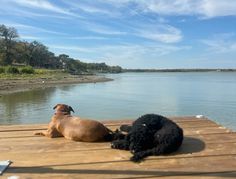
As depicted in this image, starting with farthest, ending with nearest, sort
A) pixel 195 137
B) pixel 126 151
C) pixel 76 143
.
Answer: pixel 195 137, pixel 76 143, pixel 126 151

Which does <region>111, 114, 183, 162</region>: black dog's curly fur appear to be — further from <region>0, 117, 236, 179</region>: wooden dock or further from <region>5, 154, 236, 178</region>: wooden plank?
<region>5, 154, 236, 178</region>: wooden plank

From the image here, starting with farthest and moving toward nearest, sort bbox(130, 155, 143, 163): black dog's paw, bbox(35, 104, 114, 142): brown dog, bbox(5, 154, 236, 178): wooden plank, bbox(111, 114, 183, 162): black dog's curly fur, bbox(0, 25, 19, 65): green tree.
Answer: bbox(0, 25, 19, 65): green tree, bbox(35, 104, 114, 142): brown dog, bbox(111, 114, 183, 162): black dog's curly fur, bbox(130, 155, 143, 163): black dog's paw, bbox(5, 154, 236, 178): wooden plank

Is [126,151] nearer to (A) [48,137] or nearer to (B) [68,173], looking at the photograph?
(B) [68,173]

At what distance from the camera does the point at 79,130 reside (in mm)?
5129

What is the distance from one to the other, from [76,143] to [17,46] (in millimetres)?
93550

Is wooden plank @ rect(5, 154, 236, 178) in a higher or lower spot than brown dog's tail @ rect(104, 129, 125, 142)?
lower

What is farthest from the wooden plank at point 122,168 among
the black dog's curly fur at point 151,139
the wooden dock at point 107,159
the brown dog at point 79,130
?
the brown dog at point 79,130

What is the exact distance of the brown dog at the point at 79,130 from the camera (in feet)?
16.7

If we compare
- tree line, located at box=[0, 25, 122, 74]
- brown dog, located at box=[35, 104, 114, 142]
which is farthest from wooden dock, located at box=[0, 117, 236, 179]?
tree line, located at box=[0, 25, 122, 74]

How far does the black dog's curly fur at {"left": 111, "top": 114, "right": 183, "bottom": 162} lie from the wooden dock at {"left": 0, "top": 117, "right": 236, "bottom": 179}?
96mm

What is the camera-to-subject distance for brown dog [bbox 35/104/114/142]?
5102 millimetres

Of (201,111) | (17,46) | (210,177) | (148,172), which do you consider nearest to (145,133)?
(148,172)

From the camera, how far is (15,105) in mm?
27203

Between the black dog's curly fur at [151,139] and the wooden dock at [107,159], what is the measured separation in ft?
0.32
